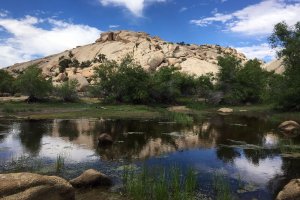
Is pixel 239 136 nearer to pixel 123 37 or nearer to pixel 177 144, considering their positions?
pixel 177 144

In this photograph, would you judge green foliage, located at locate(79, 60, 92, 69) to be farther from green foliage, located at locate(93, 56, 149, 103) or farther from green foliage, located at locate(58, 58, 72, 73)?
green foliage, located at locate(93, 56, 149, 103)

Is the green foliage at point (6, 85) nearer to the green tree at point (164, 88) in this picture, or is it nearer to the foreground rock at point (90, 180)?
the green tree at point (164, 88)

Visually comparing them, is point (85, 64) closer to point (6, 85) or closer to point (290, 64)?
point (6, 85)

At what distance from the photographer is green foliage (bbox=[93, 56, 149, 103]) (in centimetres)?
8562

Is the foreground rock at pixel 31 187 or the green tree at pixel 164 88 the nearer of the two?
the foreground rock at pixel 31 187

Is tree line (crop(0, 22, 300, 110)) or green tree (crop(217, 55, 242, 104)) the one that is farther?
green tree (crop(217, 55, 242, 104))

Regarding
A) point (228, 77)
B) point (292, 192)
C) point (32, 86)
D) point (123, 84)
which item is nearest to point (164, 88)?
point (123, 84)

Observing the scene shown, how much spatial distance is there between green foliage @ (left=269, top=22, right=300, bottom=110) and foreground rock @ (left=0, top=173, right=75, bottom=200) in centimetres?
5612

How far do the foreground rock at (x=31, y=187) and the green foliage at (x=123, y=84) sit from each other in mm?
67787

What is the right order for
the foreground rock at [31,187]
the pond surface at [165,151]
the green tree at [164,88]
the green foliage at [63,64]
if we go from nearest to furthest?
the foreground rock at [31,187]
the pond surface at [165,151]
the green tree at [164,88]
the green foliage at [63,64]

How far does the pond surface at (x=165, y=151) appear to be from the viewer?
22938 mm

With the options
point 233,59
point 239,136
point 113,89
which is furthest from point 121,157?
point 233,59

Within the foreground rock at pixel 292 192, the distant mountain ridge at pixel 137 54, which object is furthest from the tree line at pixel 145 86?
the foreground rock at pixel 292 192

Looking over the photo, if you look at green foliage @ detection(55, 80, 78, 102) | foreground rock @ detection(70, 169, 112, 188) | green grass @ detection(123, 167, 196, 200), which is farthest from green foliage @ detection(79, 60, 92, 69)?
green grass @ detection(123, 167, 196, 200)
